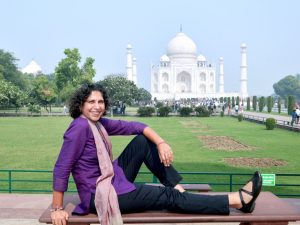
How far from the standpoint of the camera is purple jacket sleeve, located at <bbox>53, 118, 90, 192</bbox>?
2.78 metres

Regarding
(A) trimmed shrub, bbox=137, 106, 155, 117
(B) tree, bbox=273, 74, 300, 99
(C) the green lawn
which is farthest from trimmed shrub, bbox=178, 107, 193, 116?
(B) tree, bbox=273, 74, 300, 99

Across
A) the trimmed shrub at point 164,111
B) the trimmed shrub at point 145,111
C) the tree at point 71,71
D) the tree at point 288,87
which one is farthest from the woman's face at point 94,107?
the tree at point 288,87

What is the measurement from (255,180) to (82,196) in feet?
3.44

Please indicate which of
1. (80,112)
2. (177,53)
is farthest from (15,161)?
(177,53)

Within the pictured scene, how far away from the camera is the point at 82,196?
2838mm

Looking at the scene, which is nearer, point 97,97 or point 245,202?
point 245,202

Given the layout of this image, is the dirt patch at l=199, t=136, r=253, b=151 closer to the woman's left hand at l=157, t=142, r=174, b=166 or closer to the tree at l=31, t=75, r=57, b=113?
the woman's left hand at l=157, t=142, r=174, b=166

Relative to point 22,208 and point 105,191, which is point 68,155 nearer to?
point 105,191

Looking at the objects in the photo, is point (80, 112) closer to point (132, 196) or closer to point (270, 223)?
point (132, 196)

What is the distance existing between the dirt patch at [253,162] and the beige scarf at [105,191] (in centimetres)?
835

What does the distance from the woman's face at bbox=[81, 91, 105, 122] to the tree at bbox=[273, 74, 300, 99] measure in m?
87.6

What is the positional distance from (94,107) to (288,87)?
294 ft

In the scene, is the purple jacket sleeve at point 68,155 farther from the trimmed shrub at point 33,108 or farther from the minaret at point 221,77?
the minaret at point 221,77

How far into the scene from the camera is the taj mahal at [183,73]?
76.6 metres
